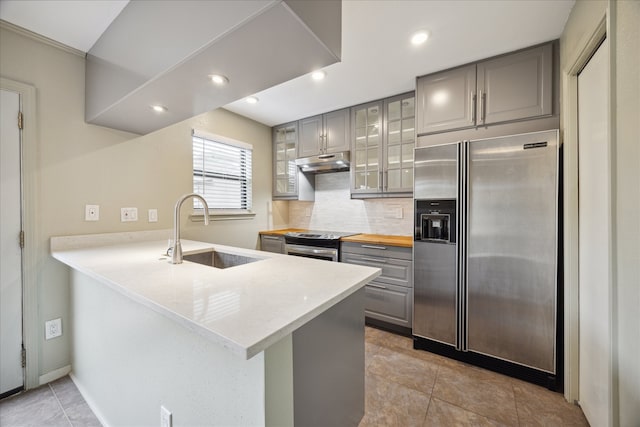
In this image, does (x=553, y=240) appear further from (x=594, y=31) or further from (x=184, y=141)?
(x=184, y=141)

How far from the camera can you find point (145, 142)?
2.34 meters

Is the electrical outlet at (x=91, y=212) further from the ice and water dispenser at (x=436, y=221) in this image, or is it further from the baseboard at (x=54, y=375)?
the ice and water dispenser at (x=436, y=221)

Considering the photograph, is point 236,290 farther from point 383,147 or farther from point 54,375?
point 383,147

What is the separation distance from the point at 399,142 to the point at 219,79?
2.00 m

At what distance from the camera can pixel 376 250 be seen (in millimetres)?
2621

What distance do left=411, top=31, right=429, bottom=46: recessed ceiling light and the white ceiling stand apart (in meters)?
0.04

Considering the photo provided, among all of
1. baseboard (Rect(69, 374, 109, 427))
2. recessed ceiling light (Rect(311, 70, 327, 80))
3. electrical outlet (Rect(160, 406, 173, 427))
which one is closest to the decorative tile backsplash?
recessed ceiling light (Rect(311, 70, 327, 80))

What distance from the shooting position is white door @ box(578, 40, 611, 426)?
1295 mm

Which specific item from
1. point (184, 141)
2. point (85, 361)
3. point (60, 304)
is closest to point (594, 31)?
point (184, 141)

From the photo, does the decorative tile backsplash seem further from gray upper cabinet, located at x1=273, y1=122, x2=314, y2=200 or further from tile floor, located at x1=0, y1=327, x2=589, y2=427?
tile floor, located at x1=0, y1=327, x2=589, y2=427

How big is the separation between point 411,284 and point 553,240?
112 centimetres

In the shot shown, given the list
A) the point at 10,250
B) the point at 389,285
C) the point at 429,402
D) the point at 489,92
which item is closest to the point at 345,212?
the point at 389,285

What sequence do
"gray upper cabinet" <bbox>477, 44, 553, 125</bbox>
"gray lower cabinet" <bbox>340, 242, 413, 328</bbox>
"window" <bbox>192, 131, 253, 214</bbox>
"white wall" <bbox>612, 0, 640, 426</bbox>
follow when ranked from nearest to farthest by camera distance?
"white wall" <bbox>612, 0, 640, 426</bbox>, "gray upper cabinet" <bbox>477, 44, 553, 125</bbox>, "gray lower cabinet" <bbox>340, 242, 413, 328</bbox>, "window" <bbox>192, 131, 253, 214</bbox>

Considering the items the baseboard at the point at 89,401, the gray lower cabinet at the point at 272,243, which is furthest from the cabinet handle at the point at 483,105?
the baseboard at the point at 89,401
